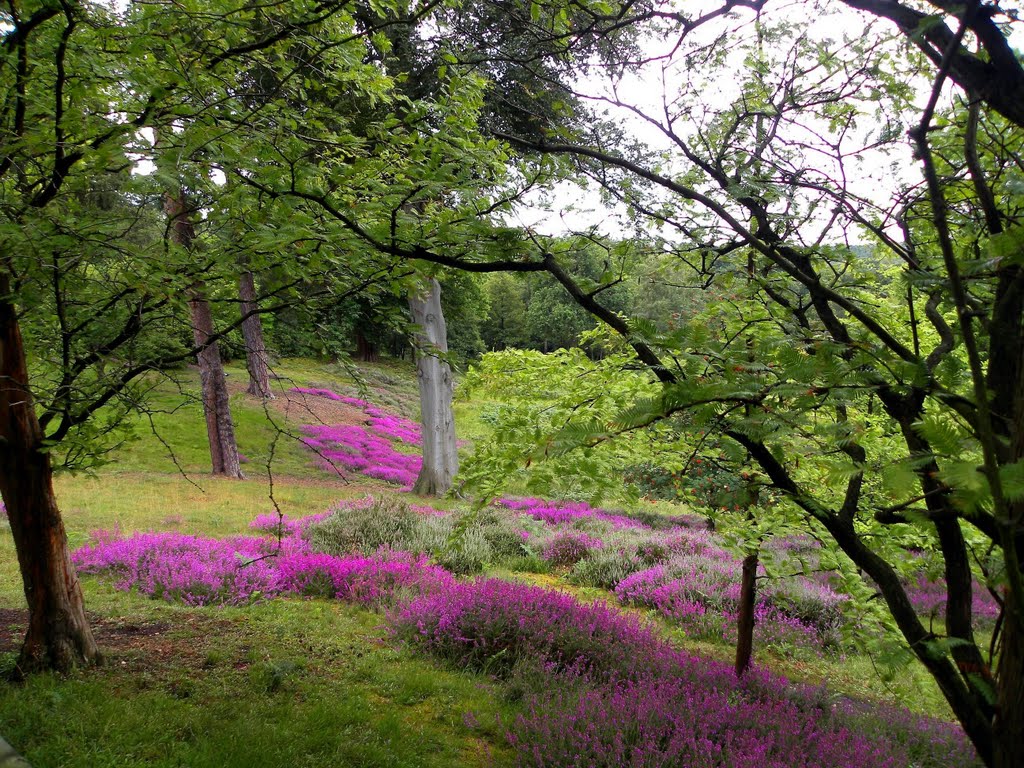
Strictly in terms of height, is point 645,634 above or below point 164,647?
below

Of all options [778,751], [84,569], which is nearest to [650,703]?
[778,751]

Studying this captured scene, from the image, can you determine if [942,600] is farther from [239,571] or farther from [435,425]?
[435,425]

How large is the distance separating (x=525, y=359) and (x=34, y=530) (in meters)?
3.54

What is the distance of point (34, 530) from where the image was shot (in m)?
3.86

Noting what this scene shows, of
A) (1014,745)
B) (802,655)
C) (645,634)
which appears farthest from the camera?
(802,655)

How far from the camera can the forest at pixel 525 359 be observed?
1743mm

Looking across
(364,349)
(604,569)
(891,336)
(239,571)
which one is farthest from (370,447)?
(364,349)

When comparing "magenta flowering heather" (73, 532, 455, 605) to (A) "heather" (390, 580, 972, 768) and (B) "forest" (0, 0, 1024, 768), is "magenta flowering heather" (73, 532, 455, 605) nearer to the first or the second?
(B) "forest" (0, 0, 1024, 768)

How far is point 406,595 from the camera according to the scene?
21.6 ft

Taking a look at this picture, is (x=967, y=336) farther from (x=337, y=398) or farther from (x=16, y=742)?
(x=337, y=398)

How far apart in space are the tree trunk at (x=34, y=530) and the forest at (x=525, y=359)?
22 mm

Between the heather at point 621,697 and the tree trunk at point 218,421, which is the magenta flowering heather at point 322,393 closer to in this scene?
the tree trunk at point 218,421

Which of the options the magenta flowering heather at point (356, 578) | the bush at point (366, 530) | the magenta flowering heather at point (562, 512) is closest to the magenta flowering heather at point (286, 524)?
the bush at point (366, 530)

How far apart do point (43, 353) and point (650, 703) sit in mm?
4685
